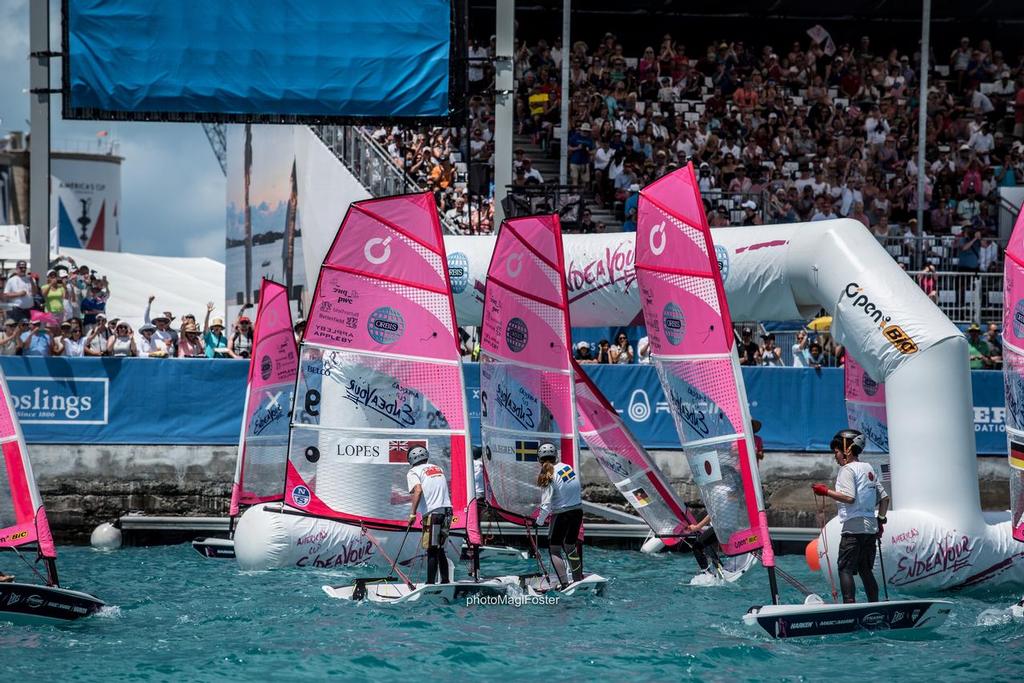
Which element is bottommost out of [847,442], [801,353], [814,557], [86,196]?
[814,557]

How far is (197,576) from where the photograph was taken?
1672 cm

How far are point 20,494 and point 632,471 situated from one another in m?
7.11

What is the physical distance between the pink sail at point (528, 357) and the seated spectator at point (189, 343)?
724 centimetres

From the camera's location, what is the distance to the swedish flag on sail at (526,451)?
608 inches

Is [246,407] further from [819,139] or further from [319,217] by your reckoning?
[819,139]

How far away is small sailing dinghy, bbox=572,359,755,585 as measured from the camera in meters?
16.5

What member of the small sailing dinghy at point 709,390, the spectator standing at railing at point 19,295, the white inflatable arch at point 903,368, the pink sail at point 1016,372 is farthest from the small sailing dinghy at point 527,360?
the spectator standing at railing at point 19,295

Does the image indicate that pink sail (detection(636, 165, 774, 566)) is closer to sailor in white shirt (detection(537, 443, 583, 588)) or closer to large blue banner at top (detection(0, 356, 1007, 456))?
sailor in white shirt (detection(537, 443, 583, 588))

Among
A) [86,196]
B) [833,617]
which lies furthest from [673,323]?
[86,196]

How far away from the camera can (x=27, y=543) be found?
1327 centimetres

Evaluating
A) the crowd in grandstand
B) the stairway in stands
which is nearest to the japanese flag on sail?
the crowd in grandstand

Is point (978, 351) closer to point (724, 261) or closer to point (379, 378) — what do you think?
point (724, 261)

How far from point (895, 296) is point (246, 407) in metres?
8.79

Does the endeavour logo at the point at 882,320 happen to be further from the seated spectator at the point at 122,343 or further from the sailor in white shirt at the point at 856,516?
the seated spectator at the point at 122,343
